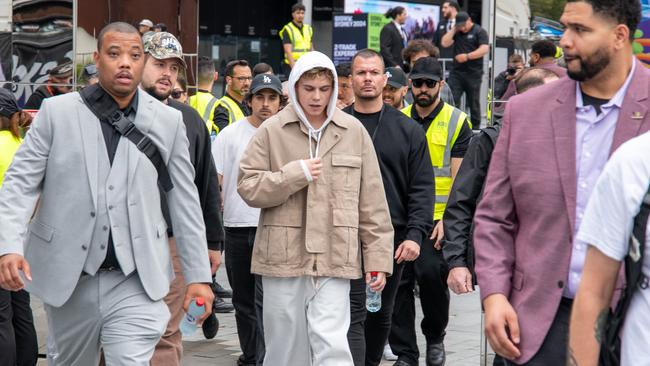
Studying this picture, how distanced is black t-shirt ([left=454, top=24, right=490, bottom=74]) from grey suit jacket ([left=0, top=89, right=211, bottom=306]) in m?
12.4

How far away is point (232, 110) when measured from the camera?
36.0 feet

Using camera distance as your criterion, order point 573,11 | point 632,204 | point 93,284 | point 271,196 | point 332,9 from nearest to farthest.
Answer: point 632,204, point 573,11, point 93,284, point 271,196, point 332,9

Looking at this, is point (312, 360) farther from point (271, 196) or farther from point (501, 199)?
point (501, 199)

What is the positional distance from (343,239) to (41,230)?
1.66 metres

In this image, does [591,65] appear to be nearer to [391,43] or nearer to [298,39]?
[391,43]

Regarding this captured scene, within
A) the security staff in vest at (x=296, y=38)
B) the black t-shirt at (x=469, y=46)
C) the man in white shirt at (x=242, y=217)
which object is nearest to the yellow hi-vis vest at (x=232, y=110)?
the man in white shirt at (x=242, y=217)

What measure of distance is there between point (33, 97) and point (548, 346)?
5458mm

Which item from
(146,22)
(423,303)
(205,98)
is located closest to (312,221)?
(423,303)

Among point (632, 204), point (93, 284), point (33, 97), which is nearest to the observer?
point (632, 204)

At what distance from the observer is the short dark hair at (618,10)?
4223mm

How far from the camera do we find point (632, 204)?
3.44 m

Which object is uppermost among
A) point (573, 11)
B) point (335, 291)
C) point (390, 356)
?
point (573, 11)

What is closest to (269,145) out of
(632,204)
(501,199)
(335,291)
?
(335,291)

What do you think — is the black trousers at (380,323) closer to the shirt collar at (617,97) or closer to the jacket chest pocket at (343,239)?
the jacket chest pocket at (343,239)
